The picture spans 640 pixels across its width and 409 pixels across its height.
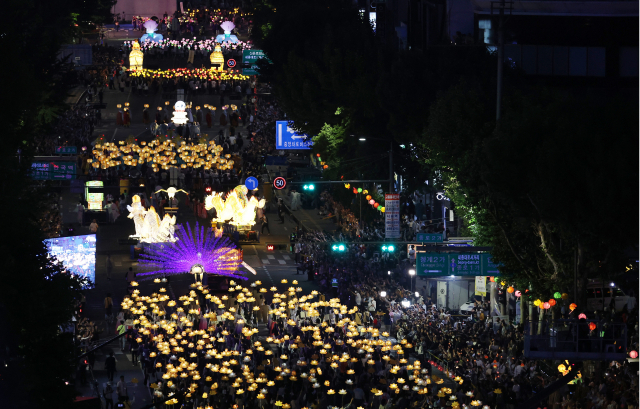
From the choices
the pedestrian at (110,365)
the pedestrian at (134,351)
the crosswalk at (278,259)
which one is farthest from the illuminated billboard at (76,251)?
the crosswalk at (278,259)

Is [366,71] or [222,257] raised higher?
[366,71]

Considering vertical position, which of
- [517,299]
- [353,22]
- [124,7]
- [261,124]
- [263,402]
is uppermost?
[124,7]

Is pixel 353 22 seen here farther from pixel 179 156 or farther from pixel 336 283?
pixel 336 283

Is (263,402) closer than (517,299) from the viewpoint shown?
Yes

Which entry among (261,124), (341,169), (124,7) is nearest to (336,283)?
(341,169)

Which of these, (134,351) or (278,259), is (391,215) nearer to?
(278,259)

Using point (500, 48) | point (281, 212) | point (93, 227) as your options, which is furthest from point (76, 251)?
point (281, 212)

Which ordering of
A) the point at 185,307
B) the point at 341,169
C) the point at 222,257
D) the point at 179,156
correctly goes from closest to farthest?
the point at 185,307 → the point at 222,257 → the point at 341,169 → the point at 179,156
